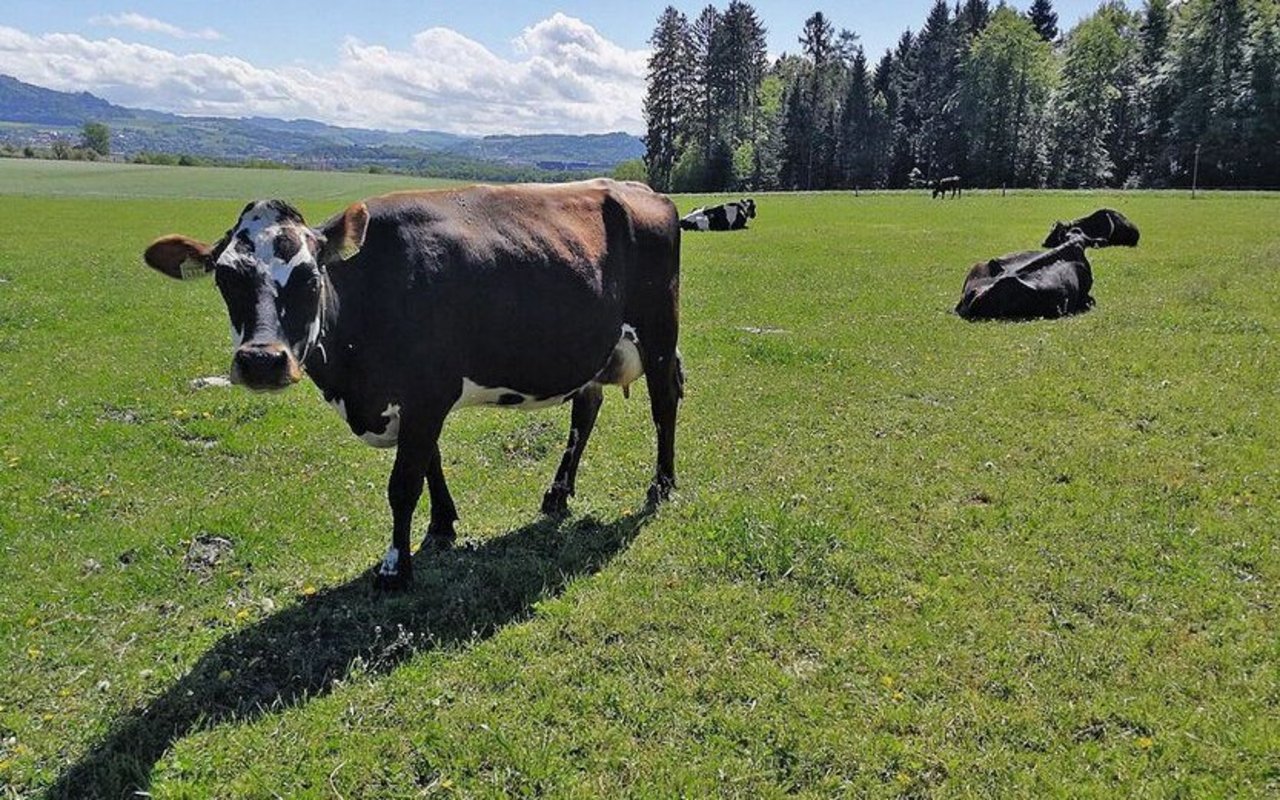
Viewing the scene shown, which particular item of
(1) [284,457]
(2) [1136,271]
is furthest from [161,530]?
(2) [1136,271]

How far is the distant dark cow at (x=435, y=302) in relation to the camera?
17.7ft

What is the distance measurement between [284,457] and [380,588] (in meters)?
4.16

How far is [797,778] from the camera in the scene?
4621mm

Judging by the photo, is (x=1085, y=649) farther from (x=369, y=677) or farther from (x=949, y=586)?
(x=369, y=677)

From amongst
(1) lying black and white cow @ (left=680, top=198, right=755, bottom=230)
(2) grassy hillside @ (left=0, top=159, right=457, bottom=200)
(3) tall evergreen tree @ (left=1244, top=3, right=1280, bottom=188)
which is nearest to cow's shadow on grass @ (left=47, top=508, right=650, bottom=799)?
(1) lying black and white cow @ (left=680, top=198, right=755, bottom=230)

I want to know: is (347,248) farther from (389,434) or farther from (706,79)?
(706,79)

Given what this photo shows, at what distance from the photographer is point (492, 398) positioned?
7.18 m

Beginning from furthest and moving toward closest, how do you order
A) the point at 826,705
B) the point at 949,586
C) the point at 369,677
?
the point at 949,586, the point at 369,677, the point at 826,705

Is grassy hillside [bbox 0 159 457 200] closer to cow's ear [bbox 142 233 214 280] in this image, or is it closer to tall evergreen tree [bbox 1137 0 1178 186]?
tall evergreen tree [bbox 1137 0 1178 186]

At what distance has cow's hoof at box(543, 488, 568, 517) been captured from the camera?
8.32 meters

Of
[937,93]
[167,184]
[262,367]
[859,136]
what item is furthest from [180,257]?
[937,93]

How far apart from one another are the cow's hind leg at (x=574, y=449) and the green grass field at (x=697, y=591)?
Result: 0.27m

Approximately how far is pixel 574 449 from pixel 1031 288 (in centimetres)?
1123

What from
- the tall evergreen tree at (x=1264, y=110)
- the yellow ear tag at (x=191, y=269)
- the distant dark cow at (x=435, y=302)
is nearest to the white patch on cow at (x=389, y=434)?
the distant dark cow at (x=435, y=302)
